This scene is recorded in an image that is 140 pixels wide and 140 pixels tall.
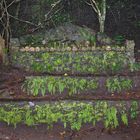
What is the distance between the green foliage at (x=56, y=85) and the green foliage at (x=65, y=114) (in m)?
0.96

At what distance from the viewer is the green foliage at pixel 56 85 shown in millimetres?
7949

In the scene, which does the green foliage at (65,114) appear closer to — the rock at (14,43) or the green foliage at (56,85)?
the green foliage at (56,85)

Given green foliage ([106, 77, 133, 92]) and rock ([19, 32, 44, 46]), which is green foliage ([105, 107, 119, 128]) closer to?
green foliage ([106, 77, 133, 92])

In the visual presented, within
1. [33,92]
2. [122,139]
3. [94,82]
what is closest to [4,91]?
[33,92]

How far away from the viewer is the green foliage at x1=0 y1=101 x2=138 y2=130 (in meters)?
6.85

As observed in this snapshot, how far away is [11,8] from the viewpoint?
430 inches

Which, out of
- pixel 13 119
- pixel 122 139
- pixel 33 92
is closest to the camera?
pixel 122 139

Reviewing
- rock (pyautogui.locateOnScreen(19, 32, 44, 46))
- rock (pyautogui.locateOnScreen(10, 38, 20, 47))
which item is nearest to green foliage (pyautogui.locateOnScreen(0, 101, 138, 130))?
rock (pyautogui.locateOnScreen(10, 38, 20, 47))

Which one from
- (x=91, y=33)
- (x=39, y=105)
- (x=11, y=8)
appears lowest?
(x=39, y=105)

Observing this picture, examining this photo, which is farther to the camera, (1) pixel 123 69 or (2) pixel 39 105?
(1) pixel 123 69

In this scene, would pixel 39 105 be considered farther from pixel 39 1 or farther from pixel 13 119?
pixel 39 1

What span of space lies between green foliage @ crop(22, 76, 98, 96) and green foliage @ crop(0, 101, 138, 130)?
3.14ft

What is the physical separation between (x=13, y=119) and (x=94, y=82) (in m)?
2.15

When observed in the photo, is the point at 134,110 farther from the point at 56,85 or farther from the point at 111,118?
the point at 56,85
